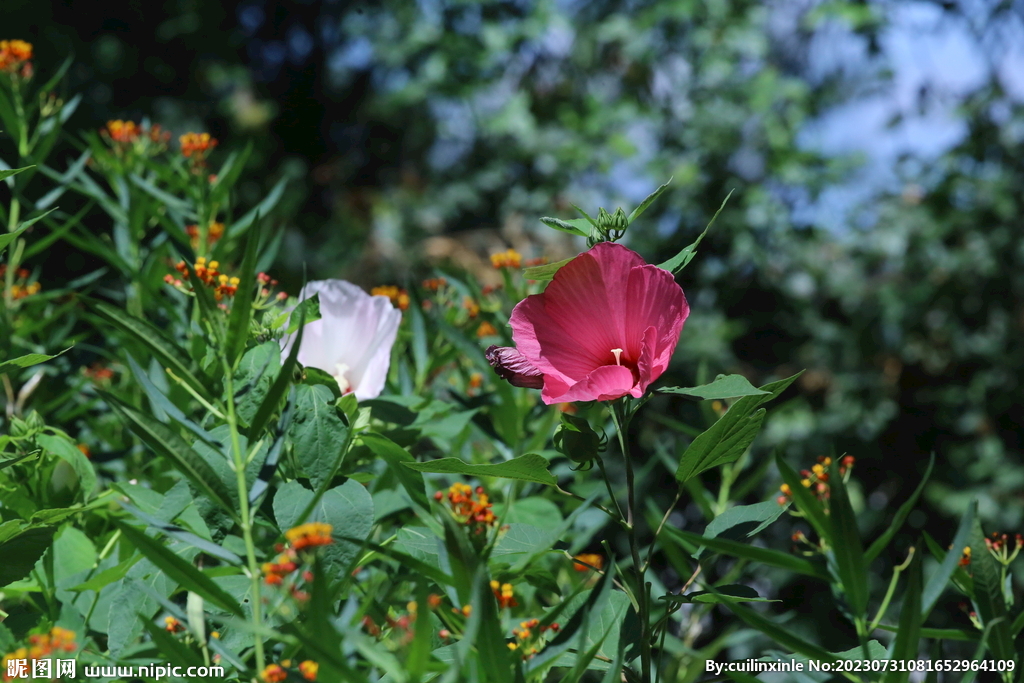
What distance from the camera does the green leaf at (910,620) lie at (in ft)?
1.26

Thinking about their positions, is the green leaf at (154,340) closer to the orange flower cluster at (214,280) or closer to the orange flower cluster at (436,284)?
the orange flower cluster at (214,280)

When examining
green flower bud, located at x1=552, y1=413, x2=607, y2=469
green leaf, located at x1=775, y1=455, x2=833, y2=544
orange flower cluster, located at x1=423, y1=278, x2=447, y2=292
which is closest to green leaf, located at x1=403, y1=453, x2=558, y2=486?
green flower bud, located at x1=552, y1=413, x2=607, y2=469

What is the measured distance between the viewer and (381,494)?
2.11ft

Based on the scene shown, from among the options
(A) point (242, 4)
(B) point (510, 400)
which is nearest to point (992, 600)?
(B) point (510, 400)

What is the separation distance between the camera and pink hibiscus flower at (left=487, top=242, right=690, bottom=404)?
453 mm

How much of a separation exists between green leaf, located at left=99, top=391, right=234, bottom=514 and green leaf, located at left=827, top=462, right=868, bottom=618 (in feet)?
0.96

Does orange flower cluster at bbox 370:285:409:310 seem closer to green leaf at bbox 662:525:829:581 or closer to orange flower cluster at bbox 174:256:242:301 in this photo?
orange flower cluster at bbox 174:256:242:301

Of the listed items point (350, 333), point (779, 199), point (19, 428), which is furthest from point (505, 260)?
point (779, 199)

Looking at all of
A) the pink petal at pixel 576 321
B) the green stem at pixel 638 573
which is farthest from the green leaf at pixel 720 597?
the pink petal at pixel 576 321

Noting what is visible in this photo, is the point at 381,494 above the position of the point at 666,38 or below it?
below

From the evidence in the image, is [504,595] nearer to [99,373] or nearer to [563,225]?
[563,225]

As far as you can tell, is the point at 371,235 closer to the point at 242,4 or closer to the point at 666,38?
the point at 666,38

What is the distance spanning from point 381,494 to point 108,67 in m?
3.82

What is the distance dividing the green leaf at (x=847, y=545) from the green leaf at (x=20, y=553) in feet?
1.39
